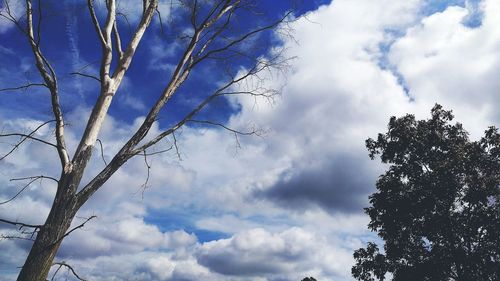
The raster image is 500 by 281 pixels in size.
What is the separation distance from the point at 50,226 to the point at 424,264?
1721 centimetres

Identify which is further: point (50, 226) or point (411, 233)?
point (411, 233)

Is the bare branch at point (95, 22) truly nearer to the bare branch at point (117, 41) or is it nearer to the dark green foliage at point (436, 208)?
the bare branch at point (117, 41)

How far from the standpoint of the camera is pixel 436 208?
18.0 metres

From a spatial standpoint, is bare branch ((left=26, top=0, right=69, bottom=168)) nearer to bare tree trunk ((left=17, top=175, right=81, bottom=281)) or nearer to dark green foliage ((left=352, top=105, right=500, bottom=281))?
bare tree trunk ((left=17, top=175, right=81, bottom=281))

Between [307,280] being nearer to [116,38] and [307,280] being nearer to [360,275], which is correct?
[360,275]

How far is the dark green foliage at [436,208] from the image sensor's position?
16.9 metres

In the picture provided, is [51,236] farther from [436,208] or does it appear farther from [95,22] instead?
[436,208]

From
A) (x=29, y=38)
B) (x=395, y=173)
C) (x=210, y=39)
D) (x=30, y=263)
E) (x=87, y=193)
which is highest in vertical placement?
(x=395, y=173)

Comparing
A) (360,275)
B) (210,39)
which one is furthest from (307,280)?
(210,39)

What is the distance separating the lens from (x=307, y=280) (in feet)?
156

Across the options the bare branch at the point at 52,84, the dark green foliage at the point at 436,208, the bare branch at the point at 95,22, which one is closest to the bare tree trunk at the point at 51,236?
the bare branch at the point at 52,84

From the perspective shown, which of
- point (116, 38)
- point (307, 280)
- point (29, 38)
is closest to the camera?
point (29, 38)

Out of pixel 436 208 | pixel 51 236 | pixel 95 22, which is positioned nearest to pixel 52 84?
pixel 95 22

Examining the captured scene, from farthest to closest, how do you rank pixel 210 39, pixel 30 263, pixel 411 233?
pixel 411 233 → pixel 210 39 → pixel 30 263
